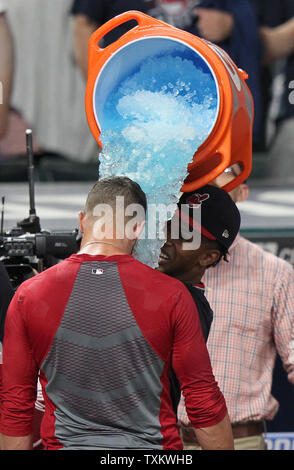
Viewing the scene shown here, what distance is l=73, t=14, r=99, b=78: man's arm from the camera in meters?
4.84

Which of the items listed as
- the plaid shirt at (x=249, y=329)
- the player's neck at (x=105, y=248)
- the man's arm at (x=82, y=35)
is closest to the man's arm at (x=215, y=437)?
the player's neck at (x=105, y=248)

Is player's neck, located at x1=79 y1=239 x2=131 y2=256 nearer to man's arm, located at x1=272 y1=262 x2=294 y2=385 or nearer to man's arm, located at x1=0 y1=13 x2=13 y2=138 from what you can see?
man's arm, located at x1=272 y1=262 x2=294 y2=385

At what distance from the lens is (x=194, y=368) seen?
165cm

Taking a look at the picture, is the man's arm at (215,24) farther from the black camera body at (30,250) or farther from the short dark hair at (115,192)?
the short dark hair at (115,192)

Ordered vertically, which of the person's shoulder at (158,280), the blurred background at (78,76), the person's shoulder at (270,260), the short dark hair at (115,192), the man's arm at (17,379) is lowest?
the man's arm at (17,379)

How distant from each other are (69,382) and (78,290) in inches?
7.7

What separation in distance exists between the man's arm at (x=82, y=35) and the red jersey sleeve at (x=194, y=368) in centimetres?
352

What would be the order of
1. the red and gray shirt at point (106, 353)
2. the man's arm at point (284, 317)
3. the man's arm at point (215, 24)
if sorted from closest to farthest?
the red and gray shirt at point (106, 353) → the man's arm at point (284, 317) → the man's arm at point (215, 24)

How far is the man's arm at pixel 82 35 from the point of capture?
4.84 metres

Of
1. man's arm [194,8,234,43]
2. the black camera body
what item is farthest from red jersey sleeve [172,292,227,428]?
man's arm [194,8,234,43]

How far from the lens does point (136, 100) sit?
1.80m

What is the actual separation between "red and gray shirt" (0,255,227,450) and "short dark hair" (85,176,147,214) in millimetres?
121

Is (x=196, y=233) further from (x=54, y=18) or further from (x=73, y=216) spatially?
(x=54, y=18)

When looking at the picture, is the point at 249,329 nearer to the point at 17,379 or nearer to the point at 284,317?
the point at 284,317
